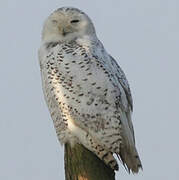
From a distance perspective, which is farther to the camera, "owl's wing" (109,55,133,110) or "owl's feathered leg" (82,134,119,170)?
"owl's wing" (109,55,133,110)

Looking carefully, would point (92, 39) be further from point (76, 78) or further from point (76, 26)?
point (76, 78)

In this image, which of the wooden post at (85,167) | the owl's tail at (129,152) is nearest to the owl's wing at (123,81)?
the owl's tail at (129,152)

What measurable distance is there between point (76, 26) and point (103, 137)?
150 cm

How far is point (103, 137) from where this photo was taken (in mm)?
5906

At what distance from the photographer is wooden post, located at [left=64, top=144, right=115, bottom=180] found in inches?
213

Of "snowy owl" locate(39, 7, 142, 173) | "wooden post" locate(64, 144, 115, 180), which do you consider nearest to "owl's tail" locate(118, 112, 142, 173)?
"snowy owl" locate(39, 7, 142, 173)

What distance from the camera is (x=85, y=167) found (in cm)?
545

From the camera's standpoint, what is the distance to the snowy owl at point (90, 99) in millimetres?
5875

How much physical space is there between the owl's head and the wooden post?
4.98 feet

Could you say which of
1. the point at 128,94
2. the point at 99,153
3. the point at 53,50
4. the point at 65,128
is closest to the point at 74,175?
the point at 99,153

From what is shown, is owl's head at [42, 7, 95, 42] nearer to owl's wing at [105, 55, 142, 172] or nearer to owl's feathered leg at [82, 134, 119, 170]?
owl's wing at [105, 55, 142, 172]

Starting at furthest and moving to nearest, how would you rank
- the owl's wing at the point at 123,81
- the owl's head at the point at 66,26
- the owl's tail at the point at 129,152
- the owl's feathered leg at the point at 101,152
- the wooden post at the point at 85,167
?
the owl's head at the point at 66,26 < the owl's wing at the point at 123,81 < the owl's tail at the point at 129,152 < the owl's feathered leg at the point at 101,152 < the wooden post at the point at 85,167

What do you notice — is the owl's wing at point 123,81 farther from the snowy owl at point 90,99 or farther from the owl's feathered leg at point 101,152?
the owl's feathered leg at point 101,152

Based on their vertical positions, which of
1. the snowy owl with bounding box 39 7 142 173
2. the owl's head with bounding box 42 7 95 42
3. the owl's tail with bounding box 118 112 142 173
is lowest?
the owl's tail with bounding box 118 112 142 173
